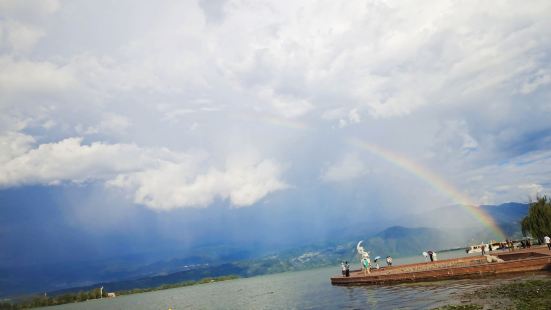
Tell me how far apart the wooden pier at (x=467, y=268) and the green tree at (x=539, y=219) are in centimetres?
2157

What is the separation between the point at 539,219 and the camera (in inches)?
3524

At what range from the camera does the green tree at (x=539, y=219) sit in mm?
87688

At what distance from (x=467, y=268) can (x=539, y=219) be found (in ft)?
136

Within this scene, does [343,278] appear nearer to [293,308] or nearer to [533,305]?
[293,308]

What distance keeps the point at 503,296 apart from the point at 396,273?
37268 mm

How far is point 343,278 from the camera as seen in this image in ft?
298

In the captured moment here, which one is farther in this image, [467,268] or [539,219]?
[539,219]

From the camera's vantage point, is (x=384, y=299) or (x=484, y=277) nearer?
(x=384, y=299)

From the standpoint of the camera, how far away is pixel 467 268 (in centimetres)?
→ 6169

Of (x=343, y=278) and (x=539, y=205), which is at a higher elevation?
(x=539, y=205)

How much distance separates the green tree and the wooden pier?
2157cm

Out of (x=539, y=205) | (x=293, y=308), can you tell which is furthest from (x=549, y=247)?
(x=293, y=308)

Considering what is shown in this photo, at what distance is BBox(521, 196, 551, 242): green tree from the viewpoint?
87.7m

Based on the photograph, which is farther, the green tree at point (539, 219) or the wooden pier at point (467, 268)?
the green tree at point (539, 219)
